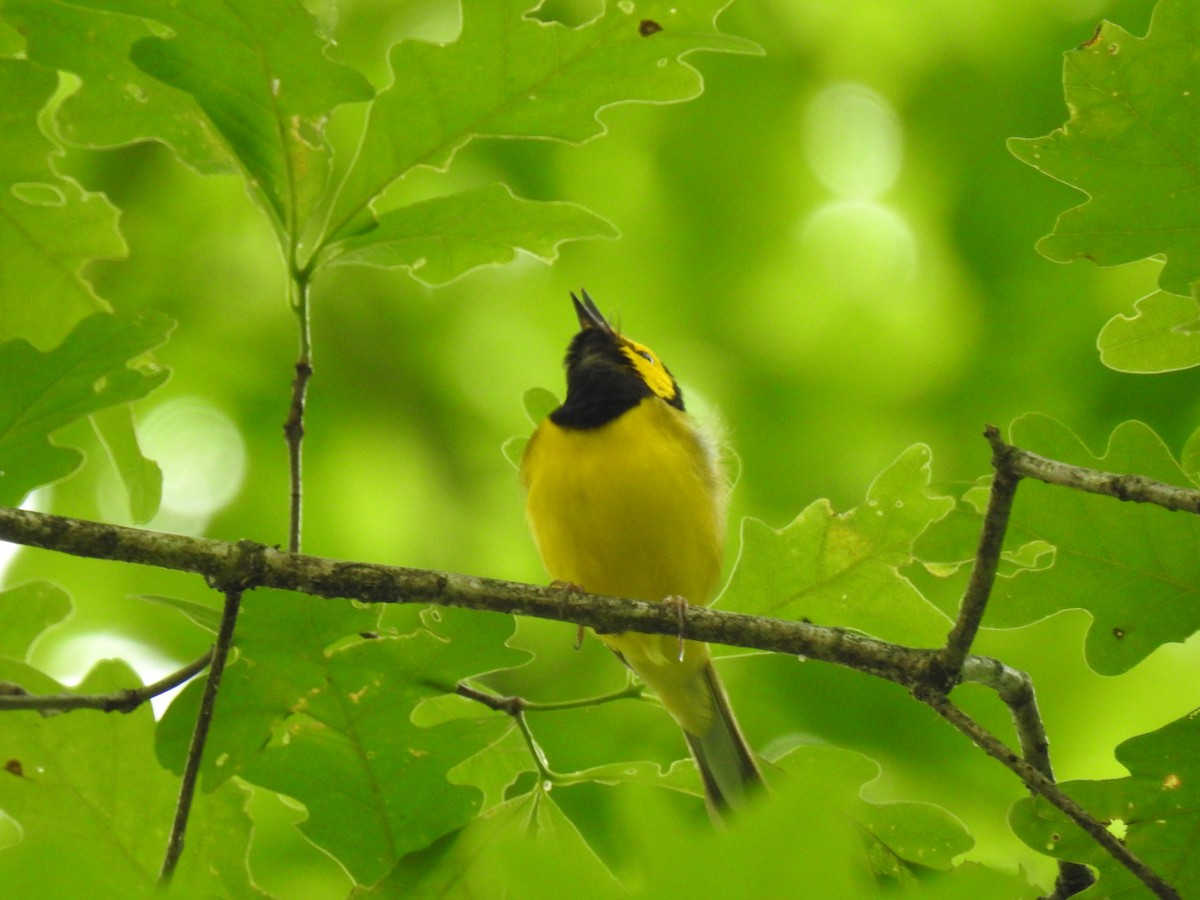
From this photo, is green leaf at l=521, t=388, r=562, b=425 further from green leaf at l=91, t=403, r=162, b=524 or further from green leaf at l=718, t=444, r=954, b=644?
green leaf at l=91, t=403, r=162, b=524

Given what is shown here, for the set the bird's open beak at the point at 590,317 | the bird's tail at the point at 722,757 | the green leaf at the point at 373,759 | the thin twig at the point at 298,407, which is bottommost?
the bird's tail at the point at 722,757

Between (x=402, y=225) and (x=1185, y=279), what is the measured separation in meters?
1.59

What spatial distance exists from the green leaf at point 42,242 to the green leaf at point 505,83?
0.72 m

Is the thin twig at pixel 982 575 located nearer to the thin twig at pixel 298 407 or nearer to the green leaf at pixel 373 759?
the green leaf at pixel 373 759

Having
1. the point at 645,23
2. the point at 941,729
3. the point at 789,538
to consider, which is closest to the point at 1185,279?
the point at 789,538

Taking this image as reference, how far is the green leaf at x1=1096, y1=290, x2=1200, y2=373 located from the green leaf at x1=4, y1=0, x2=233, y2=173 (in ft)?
6.26

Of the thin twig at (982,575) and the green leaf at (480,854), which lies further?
the green leaf at (480,854)

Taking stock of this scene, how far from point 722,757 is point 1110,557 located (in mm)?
1297

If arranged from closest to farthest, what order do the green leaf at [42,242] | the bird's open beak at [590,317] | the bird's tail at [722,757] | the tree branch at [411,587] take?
the tree branch at [411,587]
the green leaf at [42,242]
the bird's tail at [722,757]
the bird's open beak at [590,317]

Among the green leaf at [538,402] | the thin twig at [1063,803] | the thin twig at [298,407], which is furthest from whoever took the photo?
the green leaf at [538,402]

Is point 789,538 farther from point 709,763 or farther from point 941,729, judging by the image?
point 941,729

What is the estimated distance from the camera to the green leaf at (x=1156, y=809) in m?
2.21

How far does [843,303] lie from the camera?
622cm

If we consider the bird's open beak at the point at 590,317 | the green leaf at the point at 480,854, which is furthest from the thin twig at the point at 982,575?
the bird's open beak at the point at 590,317
